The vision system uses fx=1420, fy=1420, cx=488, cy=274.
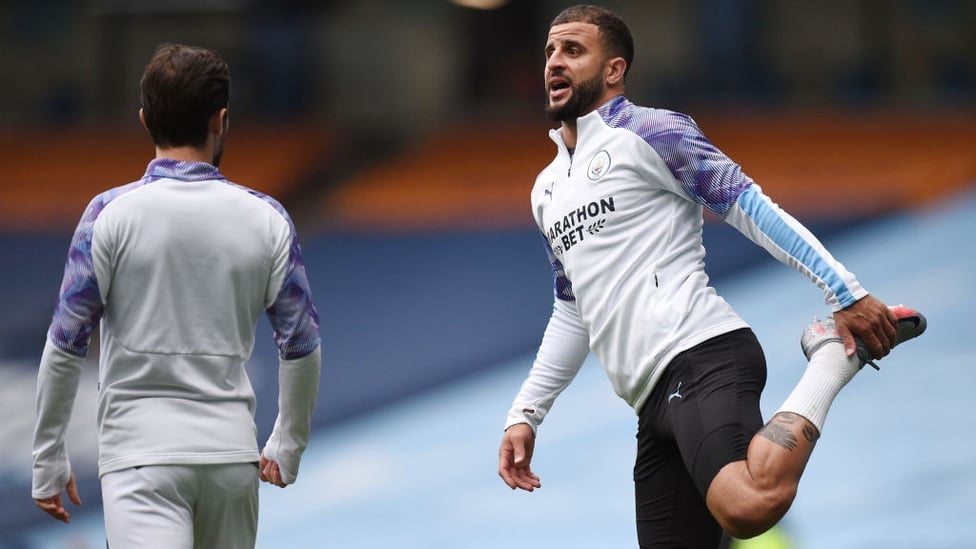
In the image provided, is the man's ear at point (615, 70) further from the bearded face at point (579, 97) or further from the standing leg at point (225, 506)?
the standing leg at point (225, 506)

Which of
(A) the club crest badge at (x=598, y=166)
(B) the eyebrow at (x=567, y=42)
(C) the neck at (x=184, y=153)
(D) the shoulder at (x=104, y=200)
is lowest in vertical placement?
(D) the shoulder at (x=104, y=200)

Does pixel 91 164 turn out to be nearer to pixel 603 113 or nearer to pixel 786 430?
pixel 603 113

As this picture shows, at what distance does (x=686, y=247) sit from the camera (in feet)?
A: 12.5

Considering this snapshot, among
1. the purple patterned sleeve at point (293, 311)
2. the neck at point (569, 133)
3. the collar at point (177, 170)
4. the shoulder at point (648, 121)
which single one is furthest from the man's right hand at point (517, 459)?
the collar at point (177, 170)

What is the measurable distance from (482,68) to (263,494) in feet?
25.0

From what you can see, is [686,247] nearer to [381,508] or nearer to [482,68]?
[381,508]

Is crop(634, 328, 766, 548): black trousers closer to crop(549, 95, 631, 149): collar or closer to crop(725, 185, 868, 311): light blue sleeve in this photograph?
crop(725, 185, 868, 311): light blue sleeve

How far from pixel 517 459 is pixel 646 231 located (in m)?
0.82

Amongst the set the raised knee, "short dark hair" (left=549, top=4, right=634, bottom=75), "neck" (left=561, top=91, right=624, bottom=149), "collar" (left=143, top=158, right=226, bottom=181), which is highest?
"short dark hair" (left=549, top=4, right=634, bottom=75)

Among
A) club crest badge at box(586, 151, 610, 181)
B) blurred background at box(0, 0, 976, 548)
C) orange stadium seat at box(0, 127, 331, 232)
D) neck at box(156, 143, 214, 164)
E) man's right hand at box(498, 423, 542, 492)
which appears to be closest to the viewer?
neck at box(156, 143, 214, 164)

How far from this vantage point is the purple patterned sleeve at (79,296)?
3.46 meters

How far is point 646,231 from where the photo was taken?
380cm

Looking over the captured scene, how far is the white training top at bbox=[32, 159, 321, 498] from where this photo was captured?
3482 mm

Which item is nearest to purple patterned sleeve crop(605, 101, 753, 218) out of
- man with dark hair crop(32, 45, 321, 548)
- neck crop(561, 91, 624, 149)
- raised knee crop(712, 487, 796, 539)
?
neck crop(561, 91, 624, 149)
